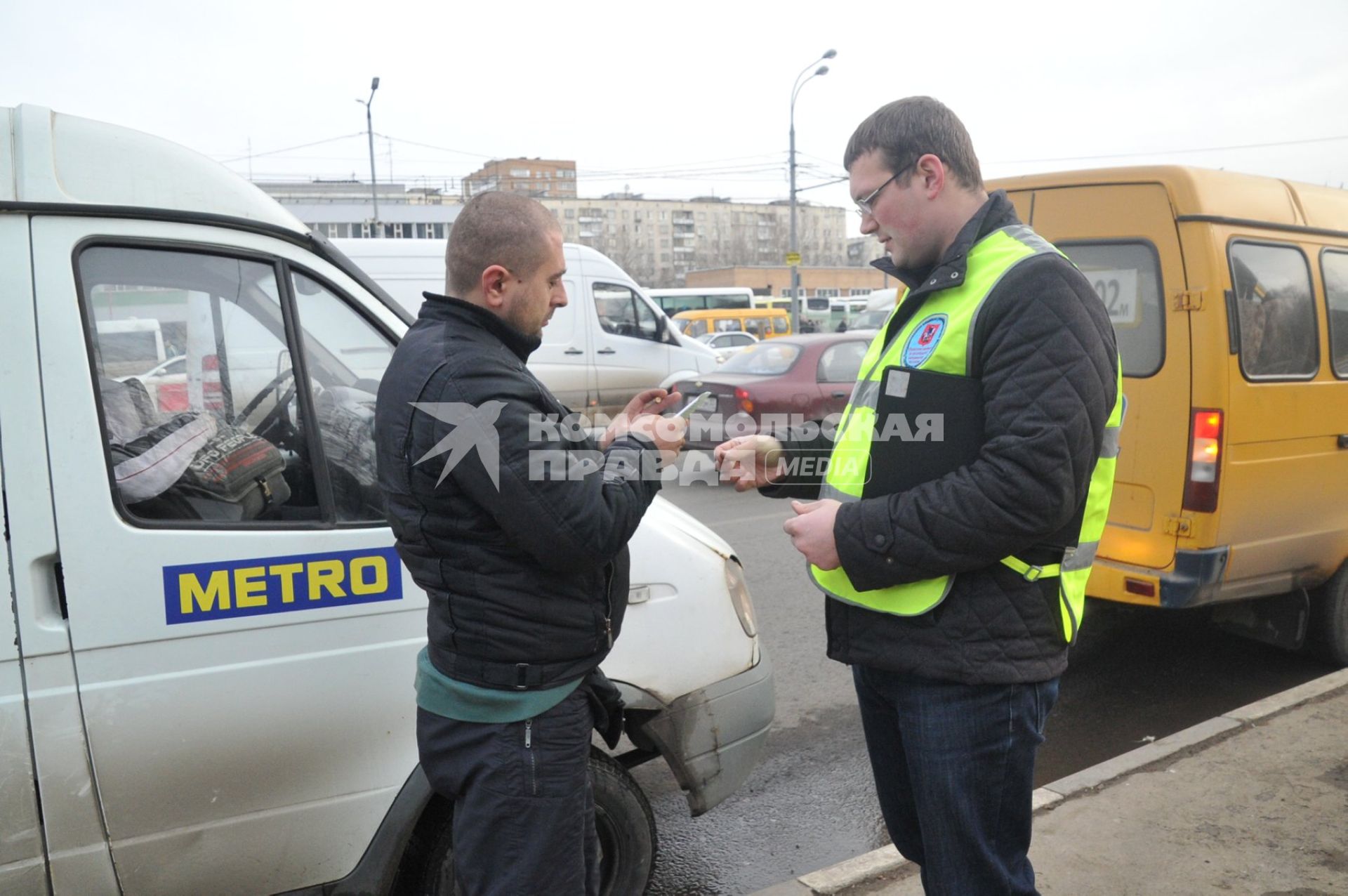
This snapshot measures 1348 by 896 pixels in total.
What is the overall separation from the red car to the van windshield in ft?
0.04

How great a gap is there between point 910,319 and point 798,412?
28.9ft

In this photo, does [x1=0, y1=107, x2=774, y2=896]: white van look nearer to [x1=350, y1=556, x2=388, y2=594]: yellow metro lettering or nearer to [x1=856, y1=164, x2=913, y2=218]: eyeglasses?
[x1=350, y1=556, x2=388, y2=594]: yellow metro lettering

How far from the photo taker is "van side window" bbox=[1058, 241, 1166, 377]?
4.39 m

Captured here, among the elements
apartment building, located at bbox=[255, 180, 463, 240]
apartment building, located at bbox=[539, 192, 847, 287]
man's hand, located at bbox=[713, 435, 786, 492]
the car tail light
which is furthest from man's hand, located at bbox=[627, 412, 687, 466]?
apartment building, located at bbox=[539, 192, 847, 287]

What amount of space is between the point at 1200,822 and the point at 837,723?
1649 millimetres

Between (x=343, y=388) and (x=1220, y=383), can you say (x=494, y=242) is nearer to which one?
(x=343, y=388)

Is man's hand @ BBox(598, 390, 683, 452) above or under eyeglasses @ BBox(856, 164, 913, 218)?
under

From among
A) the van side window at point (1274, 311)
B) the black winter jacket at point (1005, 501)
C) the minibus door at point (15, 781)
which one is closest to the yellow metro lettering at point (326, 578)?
the minibus door at point (15, 781)

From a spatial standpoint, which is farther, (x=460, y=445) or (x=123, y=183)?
(x=123, y=183)

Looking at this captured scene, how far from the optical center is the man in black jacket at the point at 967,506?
176 centimetres

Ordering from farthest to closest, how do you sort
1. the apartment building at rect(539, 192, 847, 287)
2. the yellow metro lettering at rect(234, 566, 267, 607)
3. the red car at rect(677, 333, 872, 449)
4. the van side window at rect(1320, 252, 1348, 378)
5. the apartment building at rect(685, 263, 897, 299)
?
1. the apartment building at rect(539, 192, 847, 287)
2. the apartment building at rect(685, 263, 897, 299)
3. the red car at rect(677, 333, 872, 449)
4. the van side window at rect(1320, 252, 1348, 378)
5. the yellow metro lettering at rect(234, 566, 267, 607)

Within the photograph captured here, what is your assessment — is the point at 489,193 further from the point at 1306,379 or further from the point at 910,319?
the point at 1306,379

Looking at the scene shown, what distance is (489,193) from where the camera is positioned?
1974 mm

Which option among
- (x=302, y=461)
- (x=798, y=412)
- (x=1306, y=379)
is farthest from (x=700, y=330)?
(x=302, y=461)
